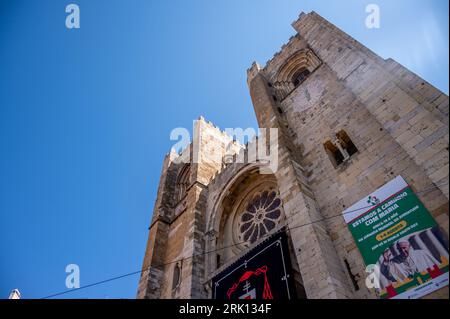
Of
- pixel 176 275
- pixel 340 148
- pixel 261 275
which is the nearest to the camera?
pixel 261 275

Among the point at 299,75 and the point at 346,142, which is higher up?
the point at 299,75

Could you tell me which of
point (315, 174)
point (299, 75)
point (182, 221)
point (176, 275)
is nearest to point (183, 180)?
point (182, 221)

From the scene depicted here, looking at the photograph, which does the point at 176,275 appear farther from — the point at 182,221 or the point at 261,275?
the point at 261,275

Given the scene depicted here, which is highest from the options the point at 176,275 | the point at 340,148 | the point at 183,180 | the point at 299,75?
the point at 299,75

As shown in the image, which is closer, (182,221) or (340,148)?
(340,148)

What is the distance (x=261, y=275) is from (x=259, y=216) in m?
3.09

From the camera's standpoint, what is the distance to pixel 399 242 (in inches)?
228

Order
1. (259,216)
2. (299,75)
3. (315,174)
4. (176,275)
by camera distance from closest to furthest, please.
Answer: (315,174)
(259,216)
(176,275)
(299,75)

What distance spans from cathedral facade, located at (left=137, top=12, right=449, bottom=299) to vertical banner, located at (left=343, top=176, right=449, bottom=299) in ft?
0.28

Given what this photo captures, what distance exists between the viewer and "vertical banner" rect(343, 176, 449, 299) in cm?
518

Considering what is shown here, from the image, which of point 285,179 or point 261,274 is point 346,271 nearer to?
point 261,274
